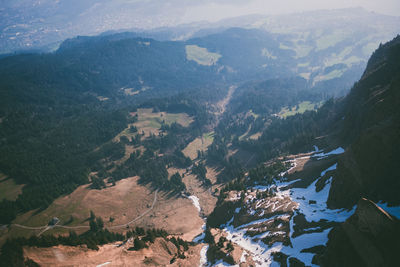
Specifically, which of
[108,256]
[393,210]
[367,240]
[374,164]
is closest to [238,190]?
[374,164]

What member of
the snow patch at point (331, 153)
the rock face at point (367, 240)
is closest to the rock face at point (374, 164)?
the rock face at point (367, 240)

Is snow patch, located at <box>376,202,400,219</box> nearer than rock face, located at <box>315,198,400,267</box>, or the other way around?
rock face, located at <box>315,198,400,267</box>

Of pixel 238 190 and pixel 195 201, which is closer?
pixel 238 190

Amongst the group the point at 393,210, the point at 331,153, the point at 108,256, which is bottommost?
the point at 108,256

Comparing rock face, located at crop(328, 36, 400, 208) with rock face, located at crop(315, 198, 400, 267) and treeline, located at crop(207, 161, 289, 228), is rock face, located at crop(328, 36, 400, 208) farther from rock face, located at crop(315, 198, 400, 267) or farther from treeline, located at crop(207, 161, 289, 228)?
treeline, located at crop(207, 161, 289, 228)

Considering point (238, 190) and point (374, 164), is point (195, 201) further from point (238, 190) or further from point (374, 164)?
point (374, 164)

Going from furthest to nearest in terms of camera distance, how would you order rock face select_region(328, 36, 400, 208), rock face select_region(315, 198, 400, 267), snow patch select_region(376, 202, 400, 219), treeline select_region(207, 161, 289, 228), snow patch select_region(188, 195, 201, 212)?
snow patch select_region(188, 195, 201, 212) → treeline select_region(207, 161, 289, 228) → rock face select_region(328, 36, 400, 208) → snow patch select_region(376, 202, 400, 219) → rock face select_region(315, 198, 400, 267)

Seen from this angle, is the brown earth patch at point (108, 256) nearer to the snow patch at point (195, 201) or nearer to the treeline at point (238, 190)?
the treeline at point (238, 190)

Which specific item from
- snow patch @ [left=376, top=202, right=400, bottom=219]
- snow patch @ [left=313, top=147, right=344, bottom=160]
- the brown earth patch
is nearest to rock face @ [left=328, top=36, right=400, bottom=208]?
snow patch @ [left=376, top=202, right=400, bottom=219]
